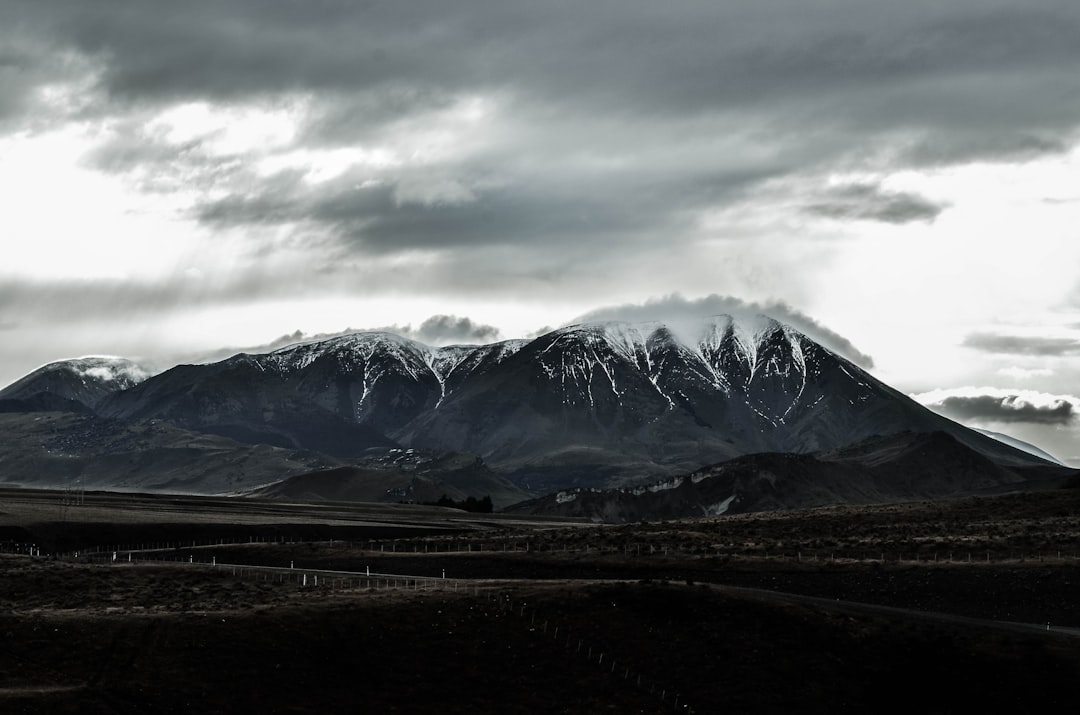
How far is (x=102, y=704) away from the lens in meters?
68.7

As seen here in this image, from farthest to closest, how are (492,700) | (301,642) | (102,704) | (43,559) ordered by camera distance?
(43,559), (301,642), (492,700), (102,704)

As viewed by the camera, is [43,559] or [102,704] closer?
[102,704]

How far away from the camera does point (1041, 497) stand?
172 metres

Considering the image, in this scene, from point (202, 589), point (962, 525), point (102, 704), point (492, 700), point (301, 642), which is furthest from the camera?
point (962, 525)

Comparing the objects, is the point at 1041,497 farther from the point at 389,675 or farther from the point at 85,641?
the point at 85,641

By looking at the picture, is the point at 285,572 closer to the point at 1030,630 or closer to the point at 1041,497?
the point at 1030,630

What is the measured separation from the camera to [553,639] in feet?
277

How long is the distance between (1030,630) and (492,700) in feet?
118

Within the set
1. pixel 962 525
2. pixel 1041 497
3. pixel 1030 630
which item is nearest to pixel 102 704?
pixel 1030 630

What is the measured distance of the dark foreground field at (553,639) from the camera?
74.8m

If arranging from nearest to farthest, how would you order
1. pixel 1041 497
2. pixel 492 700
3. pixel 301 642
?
pixel 492 700
pixel 301 642
pixel 1041 497

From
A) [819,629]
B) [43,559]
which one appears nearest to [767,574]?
[819,629]

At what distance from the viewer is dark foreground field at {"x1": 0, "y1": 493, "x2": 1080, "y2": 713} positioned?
74.8 meters

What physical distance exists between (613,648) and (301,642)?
19.2m
